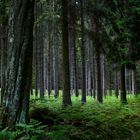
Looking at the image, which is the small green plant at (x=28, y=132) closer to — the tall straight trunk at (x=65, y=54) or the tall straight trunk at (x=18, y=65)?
the tall straight trunk at (x=18, y=65)

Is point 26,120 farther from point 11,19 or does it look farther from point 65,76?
point 65,76

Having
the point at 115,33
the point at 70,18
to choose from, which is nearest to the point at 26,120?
the point at 70,18

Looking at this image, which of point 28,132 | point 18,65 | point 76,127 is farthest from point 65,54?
point 28,132

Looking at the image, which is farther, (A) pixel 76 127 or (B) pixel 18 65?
(A) pixel 76 127

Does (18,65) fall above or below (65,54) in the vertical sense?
below

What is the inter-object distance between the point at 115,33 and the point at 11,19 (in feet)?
41.0

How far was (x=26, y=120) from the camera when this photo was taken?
841 cm

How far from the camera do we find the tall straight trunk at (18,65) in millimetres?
8320

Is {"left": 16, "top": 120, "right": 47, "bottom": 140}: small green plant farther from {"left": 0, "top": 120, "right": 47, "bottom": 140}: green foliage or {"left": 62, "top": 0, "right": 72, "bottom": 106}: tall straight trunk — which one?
{"left": 62, "top": 0, "right": 72, "bottom": 106}: tall straight trunk

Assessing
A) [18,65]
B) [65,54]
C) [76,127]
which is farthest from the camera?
[65,54]

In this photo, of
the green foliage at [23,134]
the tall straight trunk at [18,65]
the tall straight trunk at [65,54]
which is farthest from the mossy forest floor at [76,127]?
the tall straight trunk at [65,54]

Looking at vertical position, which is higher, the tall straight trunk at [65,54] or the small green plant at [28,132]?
the tall straight trunk at [65,54]

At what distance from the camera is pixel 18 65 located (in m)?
8.50

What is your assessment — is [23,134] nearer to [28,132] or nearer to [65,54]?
[28,132]
